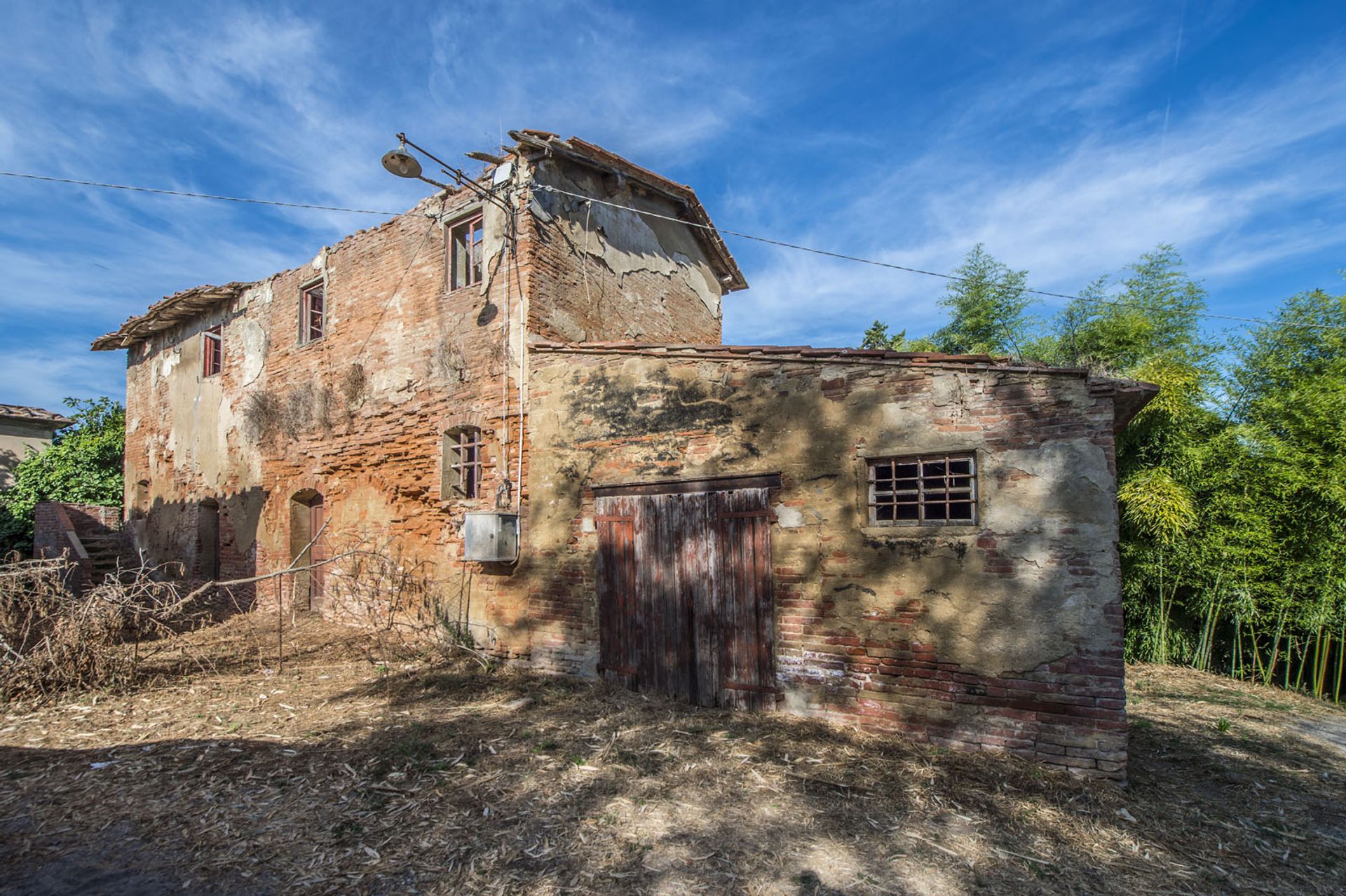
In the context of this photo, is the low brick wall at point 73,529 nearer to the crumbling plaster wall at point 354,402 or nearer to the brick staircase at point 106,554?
the brick staircase at point 106,554

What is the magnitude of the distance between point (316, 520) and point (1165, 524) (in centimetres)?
1305

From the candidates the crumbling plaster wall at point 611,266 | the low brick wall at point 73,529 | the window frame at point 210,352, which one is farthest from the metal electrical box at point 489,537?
the low brick wall at point 73,529

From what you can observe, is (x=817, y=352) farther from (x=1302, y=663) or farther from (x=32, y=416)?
(x=32, y=416)

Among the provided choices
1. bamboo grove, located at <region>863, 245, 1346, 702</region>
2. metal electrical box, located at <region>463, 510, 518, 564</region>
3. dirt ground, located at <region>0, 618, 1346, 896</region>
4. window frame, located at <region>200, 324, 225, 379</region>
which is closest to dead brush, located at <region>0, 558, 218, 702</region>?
dirt ground, located at <region>0, 618, 1346, 896</region>

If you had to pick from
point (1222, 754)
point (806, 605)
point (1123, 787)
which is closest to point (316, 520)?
point (806, 605)

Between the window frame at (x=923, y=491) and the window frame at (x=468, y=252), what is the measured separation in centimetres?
620

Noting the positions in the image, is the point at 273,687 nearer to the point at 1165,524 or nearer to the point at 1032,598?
the point at 1032,598

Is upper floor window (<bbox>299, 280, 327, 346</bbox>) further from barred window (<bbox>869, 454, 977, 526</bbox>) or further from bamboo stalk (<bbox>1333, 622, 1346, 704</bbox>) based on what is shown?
bamboo stalk (<bbox>1333, 622, 1346, 704</bbox>)

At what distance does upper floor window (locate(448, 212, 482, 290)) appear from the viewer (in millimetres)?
9234

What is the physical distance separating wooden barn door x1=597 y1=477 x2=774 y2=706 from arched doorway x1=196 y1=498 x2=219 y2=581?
33.3 feet

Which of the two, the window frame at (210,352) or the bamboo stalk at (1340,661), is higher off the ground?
the window frame at (210,352)

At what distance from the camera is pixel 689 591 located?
22.0 ft

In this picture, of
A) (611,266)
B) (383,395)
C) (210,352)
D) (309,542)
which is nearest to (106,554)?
(210,352)

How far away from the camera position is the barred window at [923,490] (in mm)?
5508
